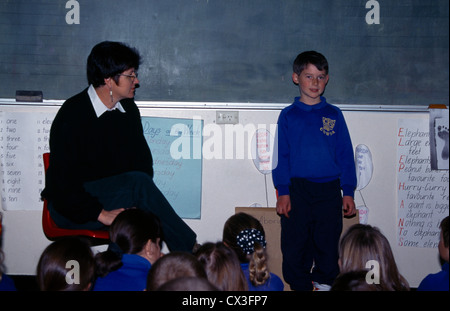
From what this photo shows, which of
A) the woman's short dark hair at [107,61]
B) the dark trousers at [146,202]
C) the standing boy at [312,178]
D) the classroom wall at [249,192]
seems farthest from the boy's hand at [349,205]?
the woman's short dark hair at [107,61]

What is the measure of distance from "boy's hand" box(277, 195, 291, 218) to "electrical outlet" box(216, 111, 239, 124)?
578 millimetres

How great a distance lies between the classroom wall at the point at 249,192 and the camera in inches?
117

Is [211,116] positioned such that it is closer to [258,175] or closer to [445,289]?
[258,175]

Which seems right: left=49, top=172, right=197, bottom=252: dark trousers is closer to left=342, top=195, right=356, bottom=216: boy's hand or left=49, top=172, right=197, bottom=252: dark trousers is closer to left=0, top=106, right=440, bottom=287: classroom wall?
left=0, top=106, right=440, bottom=287: classroom wall

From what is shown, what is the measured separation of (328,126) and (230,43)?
775 mm

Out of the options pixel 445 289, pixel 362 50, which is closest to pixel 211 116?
pixel 362 50

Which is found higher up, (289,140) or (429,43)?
(429,43)

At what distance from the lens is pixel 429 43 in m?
2.94

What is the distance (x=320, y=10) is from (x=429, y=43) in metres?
0.69

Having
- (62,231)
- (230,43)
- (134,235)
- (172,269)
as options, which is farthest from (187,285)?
(230,43)

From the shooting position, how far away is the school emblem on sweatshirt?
2699mm

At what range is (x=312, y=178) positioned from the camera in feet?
8.77

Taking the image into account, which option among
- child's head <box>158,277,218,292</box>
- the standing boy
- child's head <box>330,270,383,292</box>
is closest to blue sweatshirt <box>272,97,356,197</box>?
the standing boy

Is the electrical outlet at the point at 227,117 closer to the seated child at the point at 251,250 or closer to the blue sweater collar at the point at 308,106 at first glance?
the blue sweater collar at the point at 308,106
